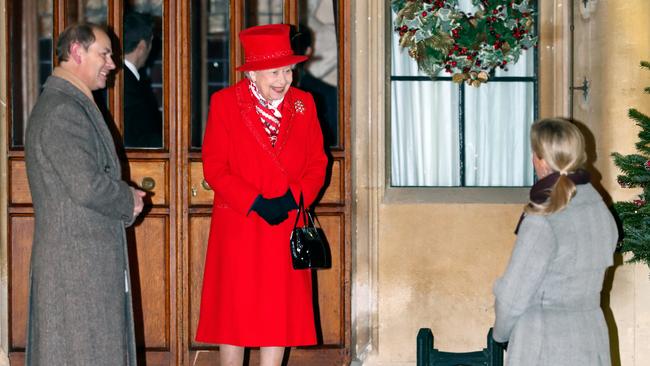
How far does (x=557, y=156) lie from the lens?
3.46 m

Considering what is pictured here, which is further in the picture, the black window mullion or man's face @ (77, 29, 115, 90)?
the black window mullion

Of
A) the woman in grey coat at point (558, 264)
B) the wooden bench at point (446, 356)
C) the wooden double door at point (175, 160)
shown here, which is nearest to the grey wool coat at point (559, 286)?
the woman in grey coat at point (558, 264)

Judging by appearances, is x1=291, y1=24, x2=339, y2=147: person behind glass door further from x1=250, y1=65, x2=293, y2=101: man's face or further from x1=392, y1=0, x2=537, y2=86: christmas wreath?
x1=250, y1=65, x2=293, y2=101: man's face

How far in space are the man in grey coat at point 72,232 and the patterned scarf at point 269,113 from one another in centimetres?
105

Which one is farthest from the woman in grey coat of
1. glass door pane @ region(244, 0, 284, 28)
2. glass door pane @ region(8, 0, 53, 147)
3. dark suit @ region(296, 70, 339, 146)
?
glass door pane @ region(8, 0, 53, 147)

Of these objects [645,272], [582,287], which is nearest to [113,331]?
[582,287]

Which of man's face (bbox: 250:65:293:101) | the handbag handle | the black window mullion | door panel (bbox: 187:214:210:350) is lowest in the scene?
door panel (bbox: 187:214:210:350)

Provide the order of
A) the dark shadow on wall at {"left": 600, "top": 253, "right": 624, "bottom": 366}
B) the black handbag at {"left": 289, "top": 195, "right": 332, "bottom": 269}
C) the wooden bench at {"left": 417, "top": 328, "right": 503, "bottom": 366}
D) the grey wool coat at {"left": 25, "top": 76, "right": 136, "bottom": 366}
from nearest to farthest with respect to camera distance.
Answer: the grey wool coat at {"left": 25, "top": 76, "right": 136, "bottom": 366}, the wooden bench at {"left": 417, "top": 328, "right": 503, "bottom": 366}, the black handbag at {"left": 289, "top": 195, "right": 332, "bottom": 269}, the dark shadow on wall at {"left": 600, "top": 253, "right": 624, "bottom": 366}

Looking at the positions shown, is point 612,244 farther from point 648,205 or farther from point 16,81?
point 16,81

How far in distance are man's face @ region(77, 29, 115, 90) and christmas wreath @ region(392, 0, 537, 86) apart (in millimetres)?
2155

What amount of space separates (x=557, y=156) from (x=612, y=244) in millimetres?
343

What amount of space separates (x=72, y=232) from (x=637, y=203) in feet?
8.52

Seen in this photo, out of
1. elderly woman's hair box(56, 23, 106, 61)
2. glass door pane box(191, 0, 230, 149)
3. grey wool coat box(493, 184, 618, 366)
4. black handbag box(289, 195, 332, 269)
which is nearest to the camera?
grey wool coat box(493, 184, 618, 366)

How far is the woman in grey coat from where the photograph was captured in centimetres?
340
